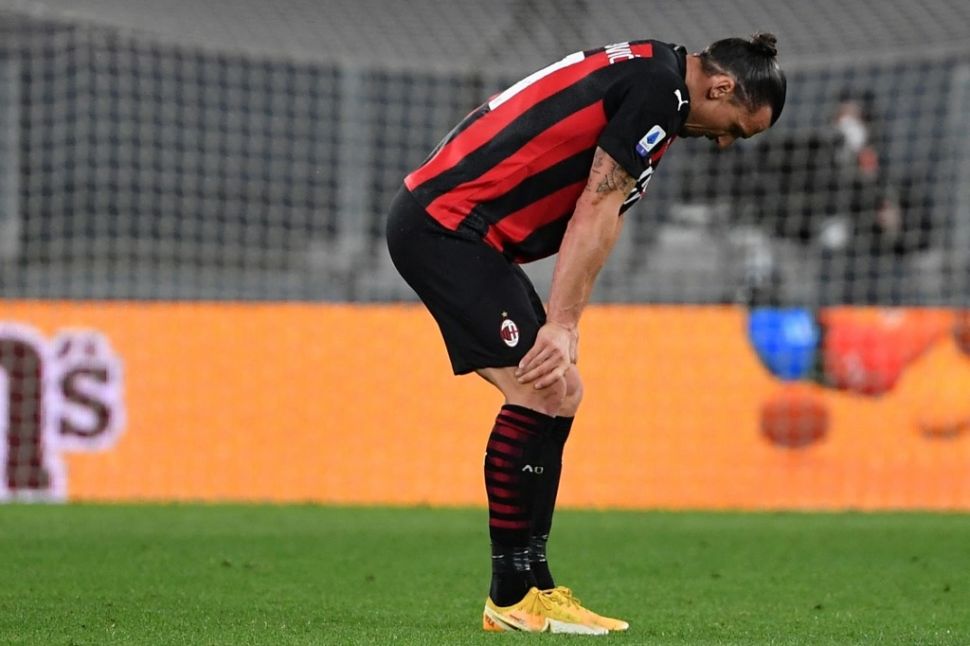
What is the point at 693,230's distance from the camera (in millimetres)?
11500

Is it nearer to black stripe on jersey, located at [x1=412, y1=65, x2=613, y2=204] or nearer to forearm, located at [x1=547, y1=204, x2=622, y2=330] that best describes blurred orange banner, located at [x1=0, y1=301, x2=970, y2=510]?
black stripe on jersey, located at [x1=412, y1=65, x2=613, y2=204]

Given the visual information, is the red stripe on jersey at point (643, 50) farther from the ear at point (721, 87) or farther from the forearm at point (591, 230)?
the forearm at point (591, 230)

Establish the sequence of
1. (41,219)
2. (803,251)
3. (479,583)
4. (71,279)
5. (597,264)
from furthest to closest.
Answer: (41,219), (71,279), (803,251), (479,583), (597,264)

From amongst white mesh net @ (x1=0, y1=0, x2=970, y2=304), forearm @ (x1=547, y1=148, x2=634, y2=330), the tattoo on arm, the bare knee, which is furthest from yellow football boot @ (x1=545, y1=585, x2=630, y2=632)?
white mesh net @ (x1=0, y1=0, x2=970, y2=304)

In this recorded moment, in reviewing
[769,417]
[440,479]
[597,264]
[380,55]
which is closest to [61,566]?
[597,264]

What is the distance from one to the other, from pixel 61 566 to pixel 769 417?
13.9ft

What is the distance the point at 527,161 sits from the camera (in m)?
4.05

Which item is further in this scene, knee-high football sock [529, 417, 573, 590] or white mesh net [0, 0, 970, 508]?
white mesh net [0, 0, 970, 508]

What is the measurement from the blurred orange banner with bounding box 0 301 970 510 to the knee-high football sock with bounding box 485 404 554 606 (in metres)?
4.49

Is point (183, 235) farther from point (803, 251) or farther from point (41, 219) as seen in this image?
point (803, 251)

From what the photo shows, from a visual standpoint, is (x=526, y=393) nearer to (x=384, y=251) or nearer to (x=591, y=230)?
(x=591, y=230)

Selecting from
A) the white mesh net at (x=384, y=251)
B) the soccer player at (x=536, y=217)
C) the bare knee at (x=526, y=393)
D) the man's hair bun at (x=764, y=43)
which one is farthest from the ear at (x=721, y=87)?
the white mesh net at (x=384, y=251)

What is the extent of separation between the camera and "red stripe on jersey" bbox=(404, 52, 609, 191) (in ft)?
13.3

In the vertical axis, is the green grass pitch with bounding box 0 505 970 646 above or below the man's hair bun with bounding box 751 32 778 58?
below
